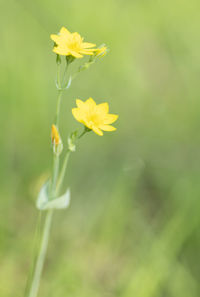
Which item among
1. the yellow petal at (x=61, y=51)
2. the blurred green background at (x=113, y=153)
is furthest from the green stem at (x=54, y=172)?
the blurred green background at (x=113, y=153)

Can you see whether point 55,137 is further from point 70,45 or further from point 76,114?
point 70,45

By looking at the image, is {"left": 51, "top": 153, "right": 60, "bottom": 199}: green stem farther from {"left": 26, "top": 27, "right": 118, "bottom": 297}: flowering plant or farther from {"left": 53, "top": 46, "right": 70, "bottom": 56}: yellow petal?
{"left": 53, "top": 46, "right": 70, "bottom": 56}: yellow petal

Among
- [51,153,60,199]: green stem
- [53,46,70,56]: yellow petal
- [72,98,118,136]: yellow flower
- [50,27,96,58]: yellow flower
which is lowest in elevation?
[51,153,60,199]: green stem

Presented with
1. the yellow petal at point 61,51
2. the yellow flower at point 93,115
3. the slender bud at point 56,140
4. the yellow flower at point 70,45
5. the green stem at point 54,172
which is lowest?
the green stem at point 54,172

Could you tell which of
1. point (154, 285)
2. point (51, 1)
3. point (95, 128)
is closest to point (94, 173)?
point (154, 285)

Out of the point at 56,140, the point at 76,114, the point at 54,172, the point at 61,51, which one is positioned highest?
the point at 61,51

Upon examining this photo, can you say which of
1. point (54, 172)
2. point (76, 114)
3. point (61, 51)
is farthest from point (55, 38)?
point (54, 172)

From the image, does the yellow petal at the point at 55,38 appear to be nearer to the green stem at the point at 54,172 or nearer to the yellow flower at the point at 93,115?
the yellow flower at the point at 93,115

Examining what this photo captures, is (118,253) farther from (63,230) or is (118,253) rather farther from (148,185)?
(148,185)

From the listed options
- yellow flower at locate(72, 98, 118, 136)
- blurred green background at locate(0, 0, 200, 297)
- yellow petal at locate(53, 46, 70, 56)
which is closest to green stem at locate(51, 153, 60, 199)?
yellow flower at locate(72, 98, 118, 136)

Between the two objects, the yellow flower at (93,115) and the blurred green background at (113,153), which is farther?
the blurred green background at (113,153)
